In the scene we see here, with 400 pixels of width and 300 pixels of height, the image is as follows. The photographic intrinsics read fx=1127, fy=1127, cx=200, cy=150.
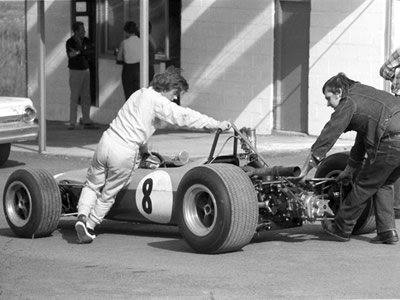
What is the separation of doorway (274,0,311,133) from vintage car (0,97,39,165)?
14.9ft

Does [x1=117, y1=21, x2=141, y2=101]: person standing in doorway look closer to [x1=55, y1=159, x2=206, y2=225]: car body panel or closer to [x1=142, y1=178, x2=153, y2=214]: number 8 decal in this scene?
[x1=55, y1=159, x2=206, y2=225]: car body panel

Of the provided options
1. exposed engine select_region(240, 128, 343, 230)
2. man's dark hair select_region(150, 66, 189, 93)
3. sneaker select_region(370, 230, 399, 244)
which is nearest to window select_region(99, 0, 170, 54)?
man's dark hair select_region(150, 66, 189, 93)

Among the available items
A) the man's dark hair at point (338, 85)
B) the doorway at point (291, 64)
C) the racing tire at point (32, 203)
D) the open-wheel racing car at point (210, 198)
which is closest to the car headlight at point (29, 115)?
the doorway at point (291, 64)

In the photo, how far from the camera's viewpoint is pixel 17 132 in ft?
54.9

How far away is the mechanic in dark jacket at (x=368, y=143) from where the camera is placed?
9.79m

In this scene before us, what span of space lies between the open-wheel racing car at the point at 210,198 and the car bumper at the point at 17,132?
5.67m

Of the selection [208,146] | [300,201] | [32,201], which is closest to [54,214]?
[32,201]

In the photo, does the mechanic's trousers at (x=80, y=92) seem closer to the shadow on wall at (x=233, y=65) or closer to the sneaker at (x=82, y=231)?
the shadow on wall at (x=233, y=65)

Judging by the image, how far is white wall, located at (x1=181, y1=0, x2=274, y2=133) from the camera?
1952 centimetres

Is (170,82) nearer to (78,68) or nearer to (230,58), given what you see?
(230,58)

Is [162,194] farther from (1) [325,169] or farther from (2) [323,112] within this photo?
(2) [323,112]

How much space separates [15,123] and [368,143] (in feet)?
26.3

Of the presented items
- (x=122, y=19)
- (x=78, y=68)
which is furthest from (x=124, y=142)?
(x=122, y=19)

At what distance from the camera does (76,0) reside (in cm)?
2277
